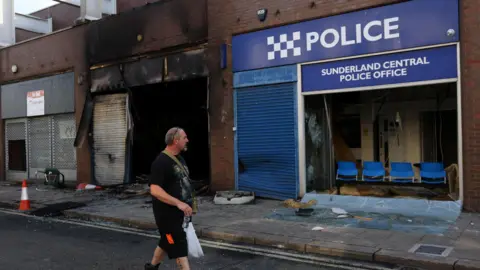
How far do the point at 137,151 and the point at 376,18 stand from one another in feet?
32.6

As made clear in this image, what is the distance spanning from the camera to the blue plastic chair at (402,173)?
10492mm

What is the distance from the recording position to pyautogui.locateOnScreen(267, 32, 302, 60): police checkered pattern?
11.0 m

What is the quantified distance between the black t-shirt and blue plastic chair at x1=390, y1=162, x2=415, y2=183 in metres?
7.35

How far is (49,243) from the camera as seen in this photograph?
302 inches

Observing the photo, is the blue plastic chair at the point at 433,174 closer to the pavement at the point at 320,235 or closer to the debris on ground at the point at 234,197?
the pavement at the point at 320,235

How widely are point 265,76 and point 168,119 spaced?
273 inches

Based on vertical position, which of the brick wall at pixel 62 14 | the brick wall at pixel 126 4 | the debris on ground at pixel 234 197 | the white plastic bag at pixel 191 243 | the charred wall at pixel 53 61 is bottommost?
the debris on ground at pixel 234 197

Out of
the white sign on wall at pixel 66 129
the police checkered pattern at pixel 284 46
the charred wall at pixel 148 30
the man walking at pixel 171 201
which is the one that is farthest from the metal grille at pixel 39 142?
the man walking at pixel 171 201

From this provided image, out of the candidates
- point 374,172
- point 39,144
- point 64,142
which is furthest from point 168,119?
point 374,172

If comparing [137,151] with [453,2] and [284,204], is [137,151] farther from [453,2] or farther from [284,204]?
[453,2]

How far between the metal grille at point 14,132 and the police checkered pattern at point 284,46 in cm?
1317

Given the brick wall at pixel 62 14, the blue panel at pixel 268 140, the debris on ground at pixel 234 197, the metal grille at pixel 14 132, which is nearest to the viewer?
the debris on ground at pixel 234 197

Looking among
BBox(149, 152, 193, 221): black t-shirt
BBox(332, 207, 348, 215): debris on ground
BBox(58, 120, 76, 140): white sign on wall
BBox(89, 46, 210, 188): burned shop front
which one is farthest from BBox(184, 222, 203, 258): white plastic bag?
BBox(58, 120, 76, 140): white sign on wall

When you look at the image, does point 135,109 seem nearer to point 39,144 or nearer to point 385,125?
point 39,144
